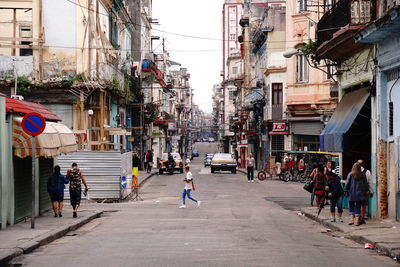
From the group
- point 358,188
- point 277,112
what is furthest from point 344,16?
point 277,112

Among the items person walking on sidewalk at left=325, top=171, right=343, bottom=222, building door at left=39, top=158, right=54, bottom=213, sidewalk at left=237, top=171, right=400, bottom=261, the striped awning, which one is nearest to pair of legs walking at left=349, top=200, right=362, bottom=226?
sidewalk at left=237, top=171, right=400, bottom=261

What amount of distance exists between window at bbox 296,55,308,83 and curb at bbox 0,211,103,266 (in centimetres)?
3423

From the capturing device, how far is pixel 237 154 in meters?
91.9

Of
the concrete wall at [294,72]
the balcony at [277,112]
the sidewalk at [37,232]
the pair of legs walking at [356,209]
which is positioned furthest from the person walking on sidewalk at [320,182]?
the balcony at [277,112]

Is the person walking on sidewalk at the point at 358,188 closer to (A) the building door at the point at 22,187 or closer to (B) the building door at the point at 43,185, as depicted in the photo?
(A) the building door at the point at 22,187

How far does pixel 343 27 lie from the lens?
67.2 ft

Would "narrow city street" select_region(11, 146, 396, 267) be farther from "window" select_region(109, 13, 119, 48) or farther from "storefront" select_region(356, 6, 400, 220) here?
"window" select_region(109, 13, 119, 48)

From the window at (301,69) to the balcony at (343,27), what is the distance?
2759 centimetres

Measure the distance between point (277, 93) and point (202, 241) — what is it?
44.2 m

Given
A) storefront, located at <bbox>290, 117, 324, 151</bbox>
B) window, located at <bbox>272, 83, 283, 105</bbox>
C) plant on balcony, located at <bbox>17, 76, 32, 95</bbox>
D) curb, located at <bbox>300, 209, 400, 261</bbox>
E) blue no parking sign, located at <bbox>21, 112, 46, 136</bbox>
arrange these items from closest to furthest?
curb, located at <bbox>300, 209, 400, 261</bbox>
blue no parking sign, located at <bbox>21, 112, 46, 136</bbox>
plant on balcony, located at <bbox>17, 76, 32, 95</bbox>
storefront, located at <bbox>290, 117, 324, 151</bbox>
window, located at <bbox>272, 83, 283, 105</bbox>

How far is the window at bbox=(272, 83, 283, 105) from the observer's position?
57.8m

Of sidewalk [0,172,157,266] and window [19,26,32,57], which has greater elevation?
window [19,26,32,57]

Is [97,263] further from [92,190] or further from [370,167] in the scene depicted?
[92,190]

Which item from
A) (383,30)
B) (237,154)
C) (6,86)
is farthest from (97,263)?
(237,154)
